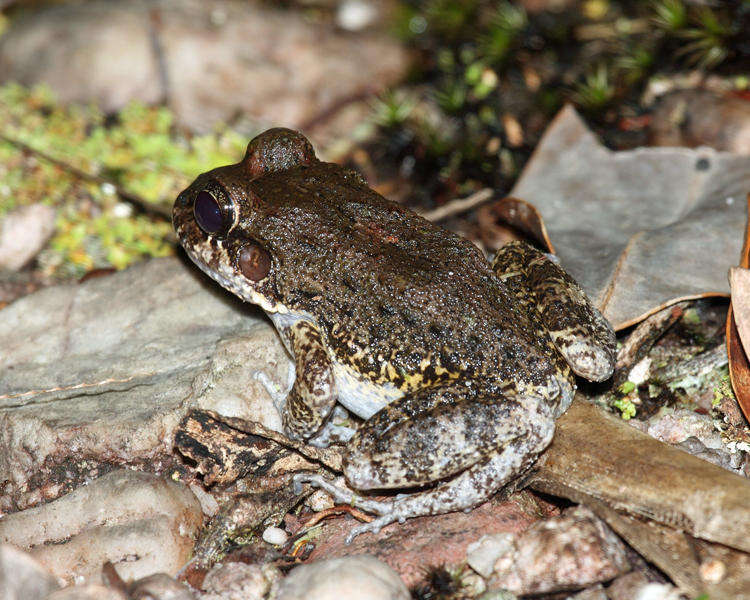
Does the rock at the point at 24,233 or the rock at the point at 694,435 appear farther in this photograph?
the rock at the point at 24,233

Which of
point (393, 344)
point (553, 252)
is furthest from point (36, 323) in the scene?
point (553, 252)

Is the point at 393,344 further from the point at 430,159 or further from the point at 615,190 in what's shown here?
the point at 430,159

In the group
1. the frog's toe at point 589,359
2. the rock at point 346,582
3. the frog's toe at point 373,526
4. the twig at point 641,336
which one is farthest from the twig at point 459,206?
the rock at point 346,582

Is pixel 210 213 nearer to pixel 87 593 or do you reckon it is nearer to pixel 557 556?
pixel 87 593

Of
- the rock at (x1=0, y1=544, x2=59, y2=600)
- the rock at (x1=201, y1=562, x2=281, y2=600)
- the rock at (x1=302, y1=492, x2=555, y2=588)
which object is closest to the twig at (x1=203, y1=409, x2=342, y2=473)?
the rock at (x1=302, y1=492, x2=555, y2=588)

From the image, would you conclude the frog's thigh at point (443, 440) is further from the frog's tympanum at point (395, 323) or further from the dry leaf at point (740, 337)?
the dry leaf at point (740, 337)

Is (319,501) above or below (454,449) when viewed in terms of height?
below

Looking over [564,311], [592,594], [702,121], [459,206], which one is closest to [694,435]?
[564,311]

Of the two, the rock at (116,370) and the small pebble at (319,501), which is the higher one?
the rock at (116,370)
